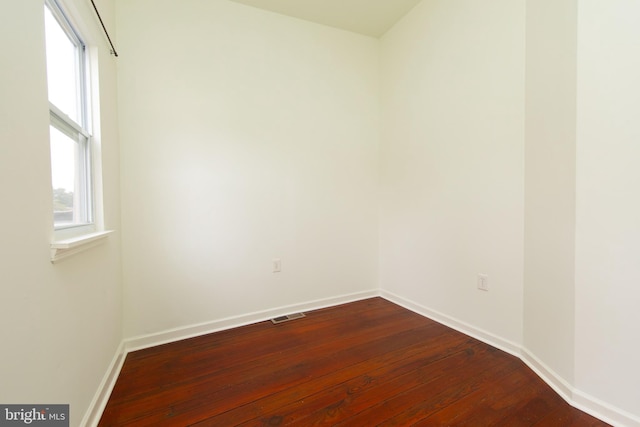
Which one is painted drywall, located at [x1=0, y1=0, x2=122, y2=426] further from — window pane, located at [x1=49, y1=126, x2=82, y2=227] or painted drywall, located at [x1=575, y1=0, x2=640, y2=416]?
painted drywall, located at [x1=575, y1=0, x2=640, y2=416]

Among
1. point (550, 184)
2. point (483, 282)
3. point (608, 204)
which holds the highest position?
point (550, 184)

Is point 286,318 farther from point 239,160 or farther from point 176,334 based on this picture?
point 239,160

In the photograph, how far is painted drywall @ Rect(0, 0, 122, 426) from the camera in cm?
70

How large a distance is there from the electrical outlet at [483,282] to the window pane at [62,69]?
2.67m

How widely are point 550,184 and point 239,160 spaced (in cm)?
221

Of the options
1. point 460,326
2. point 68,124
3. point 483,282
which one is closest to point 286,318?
point 460,326

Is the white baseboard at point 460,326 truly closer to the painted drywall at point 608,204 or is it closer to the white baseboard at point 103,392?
the painted drywall at point 608,204

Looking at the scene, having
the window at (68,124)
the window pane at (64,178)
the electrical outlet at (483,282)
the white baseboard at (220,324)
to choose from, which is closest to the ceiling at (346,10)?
the window at (68,124)

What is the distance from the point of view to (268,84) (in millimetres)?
2305

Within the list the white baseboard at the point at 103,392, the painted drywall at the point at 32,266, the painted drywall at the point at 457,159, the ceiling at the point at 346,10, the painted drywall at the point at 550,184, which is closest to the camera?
the painted drywall at the point at 32,266

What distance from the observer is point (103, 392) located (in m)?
1.35

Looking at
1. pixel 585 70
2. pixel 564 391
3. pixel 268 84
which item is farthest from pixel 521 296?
pixel 268 84

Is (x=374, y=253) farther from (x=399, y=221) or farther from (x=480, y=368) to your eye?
(x=480, y=368)

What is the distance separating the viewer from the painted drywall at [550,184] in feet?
4.42
